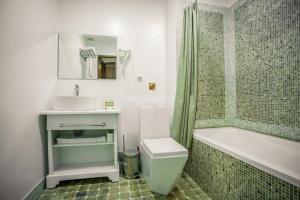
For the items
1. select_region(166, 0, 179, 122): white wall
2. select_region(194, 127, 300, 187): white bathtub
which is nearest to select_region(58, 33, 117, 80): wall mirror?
select_region(166, 0, 179, 122): white wall

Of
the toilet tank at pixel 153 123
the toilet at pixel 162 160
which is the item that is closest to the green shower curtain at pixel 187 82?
the toilet tank at pixel 153 123

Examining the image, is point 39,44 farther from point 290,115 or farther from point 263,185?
point 290,115

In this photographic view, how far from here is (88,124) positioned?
1.73 metres

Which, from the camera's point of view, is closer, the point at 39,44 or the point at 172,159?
the point at 172,159

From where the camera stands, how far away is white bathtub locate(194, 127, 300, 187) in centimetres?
92

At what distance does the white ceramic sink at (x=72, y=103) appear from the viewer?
5.62ft

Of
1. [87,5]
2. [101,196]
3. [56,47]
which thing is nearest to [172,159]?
[101,196]

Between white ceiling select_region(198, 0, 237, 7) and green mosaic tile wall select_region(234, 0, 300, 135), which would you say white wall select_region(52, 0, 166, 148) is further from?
green mosaic tile wall select_region(234, 0, 300, 135)

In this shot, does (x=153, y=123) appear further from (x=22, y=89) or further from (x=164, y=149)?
(x=22, y=89)

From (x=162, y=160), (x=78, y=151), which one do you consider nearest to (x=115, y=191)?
(x=162, y=160)

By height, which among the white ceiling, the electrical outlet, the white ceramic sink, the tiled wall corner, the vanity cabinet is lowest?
the tiled wall corner

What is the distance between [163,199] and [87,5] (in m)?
2.47

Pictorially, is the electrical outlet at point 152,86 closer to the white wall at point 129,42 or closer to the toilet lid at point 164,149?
the white wall at point 129,42

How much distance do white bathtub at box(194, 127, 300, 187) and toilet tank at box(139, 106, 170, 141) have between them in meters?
0.39
